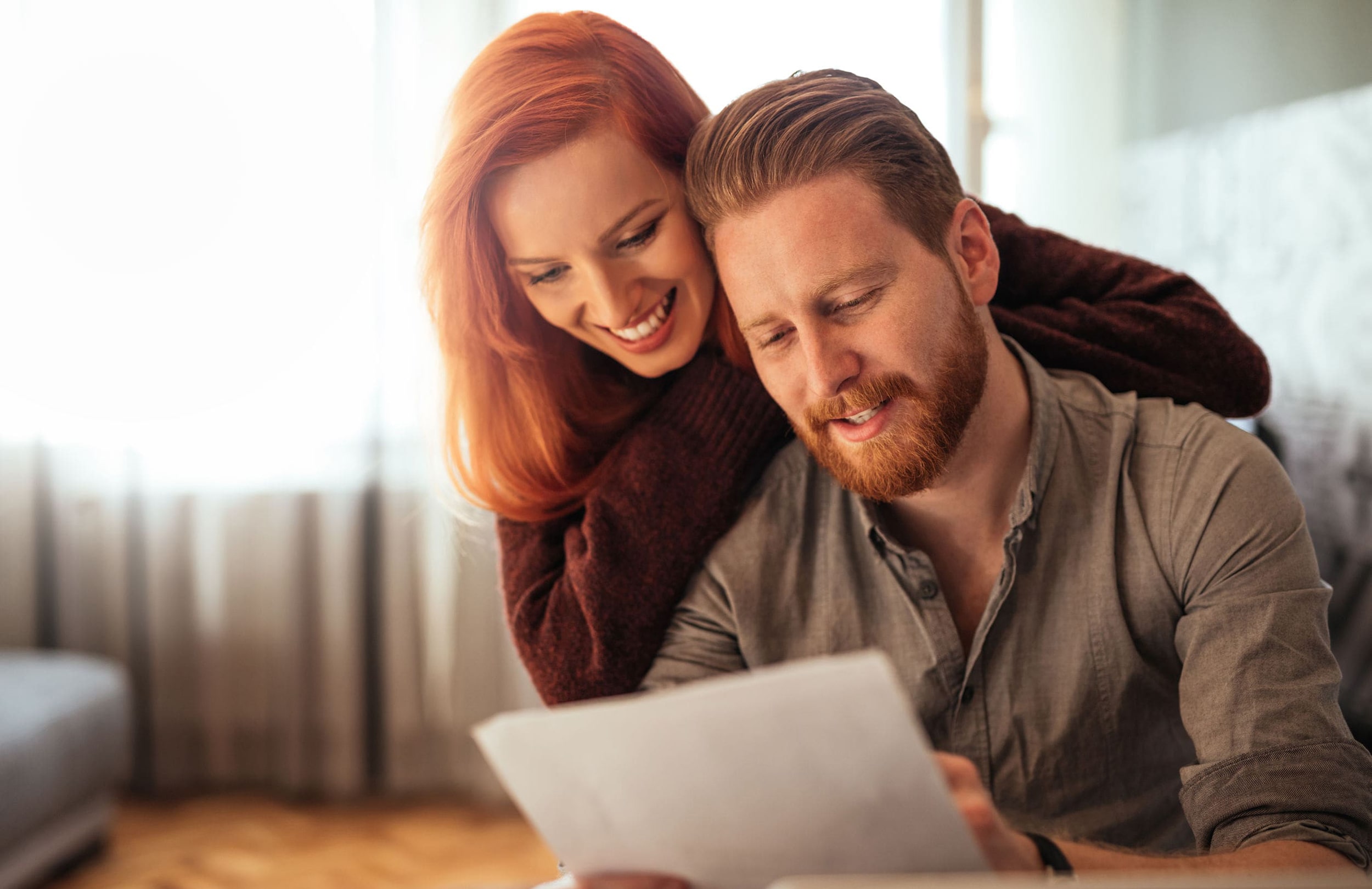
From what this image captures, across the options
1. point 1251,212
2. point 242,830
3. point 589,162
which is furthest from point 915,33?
point 242,830

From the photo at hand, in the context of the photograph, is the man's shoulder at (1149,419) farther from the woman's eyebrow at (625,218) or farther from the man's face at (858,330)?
the woman's eyebrow at (625,218)

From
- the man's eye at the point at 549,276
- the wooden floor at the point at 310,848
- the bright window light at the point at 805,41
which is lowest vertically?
the wooden floor at the point at 310,848

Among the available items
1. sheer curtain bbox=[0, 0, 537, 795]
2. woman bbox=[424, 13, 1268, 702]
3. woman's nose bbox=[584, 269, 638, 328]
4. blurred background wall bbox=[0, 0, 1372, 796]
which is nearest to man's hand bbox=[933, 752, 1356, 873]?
woman bbox=[424, 13, 1268, 702]

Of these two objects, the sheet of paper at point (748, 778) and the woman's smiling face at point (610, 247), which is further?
the woman's smiling face at point (610, 247)

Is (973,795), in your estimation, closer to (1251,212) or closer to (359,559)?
(1251,212)

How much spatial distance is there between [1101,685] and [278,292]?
85.2 inches

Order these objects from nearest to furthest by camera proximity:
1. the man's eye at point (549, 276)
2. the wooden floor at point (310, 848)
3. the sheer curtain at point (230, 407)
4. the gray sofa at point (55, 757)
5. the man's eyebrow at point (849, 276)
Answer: the man's eyebrow at point (849, 276)
the man's eye at point (549, 276)
the gray sofa at point (55, 757)
the wooden floor at point (310, 848)
the sheer curtain at point (230, 407)

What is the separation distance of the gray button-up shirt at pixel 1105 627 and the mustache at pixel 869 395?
0.16m

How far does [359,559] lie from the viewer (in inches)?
104

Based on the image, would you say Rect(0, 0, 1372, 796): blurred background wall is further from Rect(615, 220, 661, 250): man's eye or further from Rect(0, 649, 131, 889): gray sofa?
Rect(615, 220, 661, 250): man's eye

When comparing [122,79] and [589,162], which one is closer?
[589,162]

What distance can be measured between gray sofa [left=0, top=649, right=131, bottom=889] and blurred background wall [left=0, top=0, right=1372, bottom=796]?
0.32 metres

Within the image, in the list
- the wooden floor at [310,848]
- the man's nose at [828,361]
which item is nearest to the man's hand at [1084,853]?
the man's nose at [828,361]

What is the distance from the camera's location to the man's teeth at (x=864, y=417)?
1.05m
